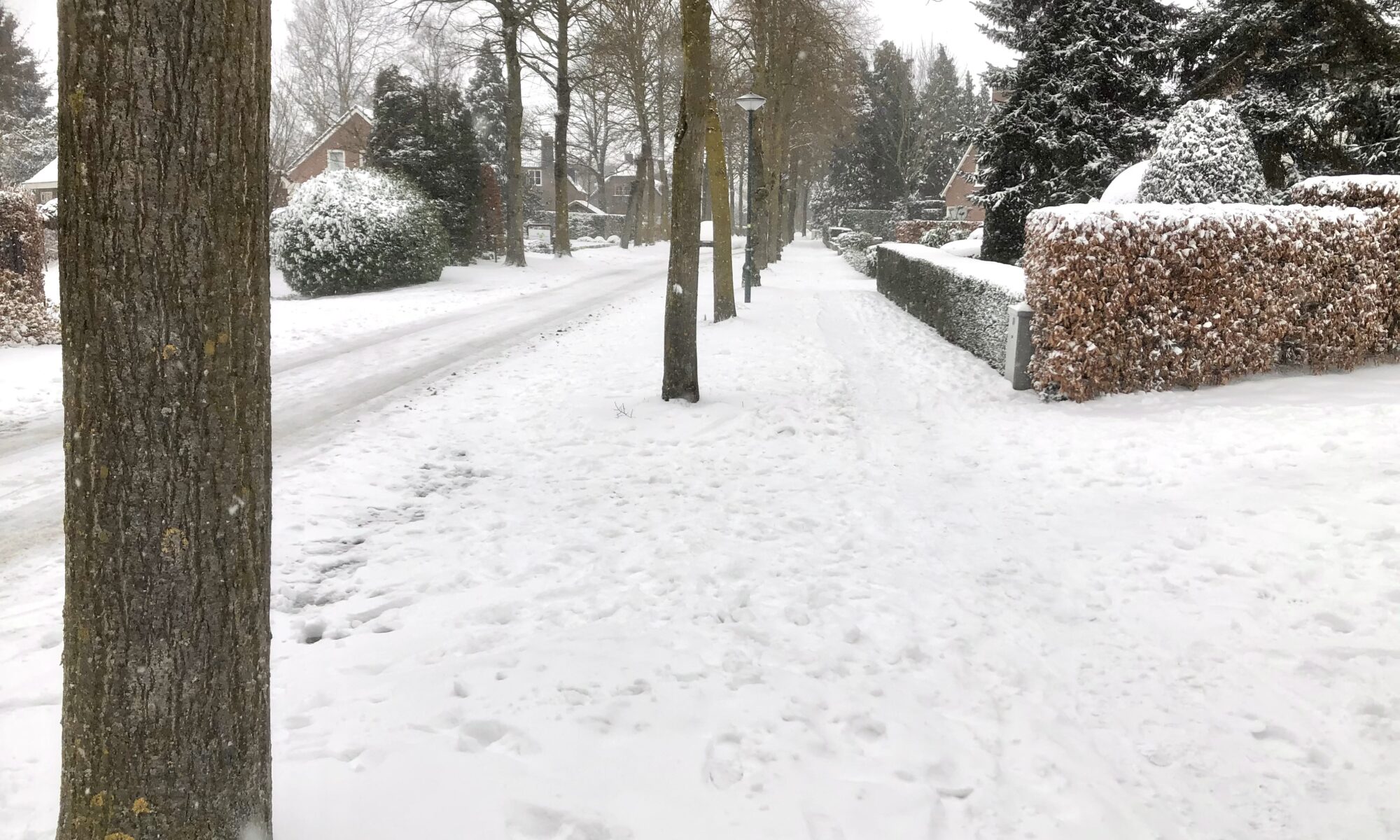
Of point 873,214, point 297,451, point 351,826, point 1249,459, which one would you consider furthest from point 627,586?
point 873,214

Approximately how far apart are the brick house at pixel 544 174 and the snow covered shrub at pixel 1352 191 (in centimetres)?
5464

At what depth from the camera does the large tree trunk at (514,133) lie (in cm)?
2461

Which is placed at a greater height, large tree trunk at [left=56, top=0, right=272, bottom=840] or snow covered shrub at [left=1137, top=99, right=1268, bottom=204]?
snow covered shrub at [left=1137, top=99, right=1268, bottom=204]

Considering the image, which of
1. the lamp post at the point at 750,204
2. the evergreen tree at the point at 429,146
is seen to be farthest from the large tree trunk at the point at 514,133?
the lamp post at the point at 750,204

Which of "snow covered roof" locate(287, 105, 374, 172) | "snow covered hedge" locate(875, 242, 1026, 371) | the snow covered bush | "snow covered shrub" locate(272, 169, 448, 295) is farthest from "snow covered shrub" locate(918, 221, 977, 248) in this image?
"snow covered roof" locate(287, 105, 374, 172)

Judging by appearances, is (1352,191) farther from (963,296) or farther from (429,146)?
(429,146)

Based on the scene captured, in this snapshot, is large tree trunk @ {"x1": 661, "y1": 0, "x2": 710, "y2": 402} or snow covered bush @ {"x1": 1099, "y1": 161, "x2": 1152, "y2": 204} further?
snow covered bush @ {"x1": 1099, "y1": 161, "x2": 1152, "y2": 204}

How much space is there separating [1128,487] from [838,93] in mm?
25855

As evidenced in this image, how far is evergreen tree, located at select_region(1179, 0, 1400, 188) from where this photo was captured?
15.2 metres

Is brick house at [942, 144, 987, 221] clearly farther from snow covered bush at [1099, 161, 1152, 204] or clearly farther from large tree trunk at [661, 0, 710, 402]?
large tree trunk at [661, 0, 710, 402]

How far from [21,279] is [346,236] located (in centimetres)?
795

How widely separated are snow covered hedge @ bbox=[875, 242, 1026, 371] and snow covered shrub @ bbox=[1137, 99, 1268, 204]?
2.50 m

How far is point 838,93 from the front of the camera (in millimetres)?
29156

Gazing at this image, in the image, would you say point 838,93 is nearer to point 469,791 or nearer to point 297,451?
point 297,451
